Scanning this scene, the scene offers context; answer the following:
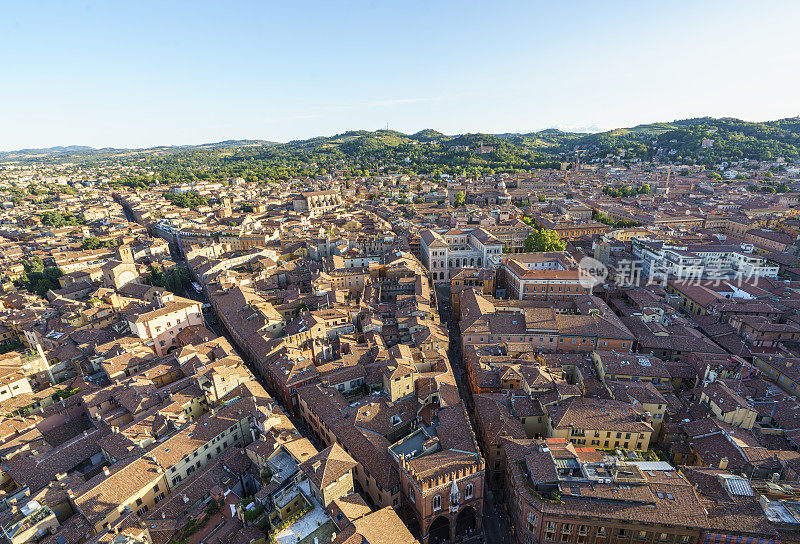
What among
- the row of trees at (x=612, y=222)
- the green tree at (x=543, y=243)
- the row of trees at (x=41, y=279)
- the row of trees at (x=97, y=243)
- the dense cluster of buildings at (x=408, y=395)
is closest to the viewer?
the dense cluster of buildings at (x=408, y=395)

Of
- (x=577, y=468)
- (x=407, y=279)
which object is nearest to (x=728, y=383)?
(x=577, y=468)

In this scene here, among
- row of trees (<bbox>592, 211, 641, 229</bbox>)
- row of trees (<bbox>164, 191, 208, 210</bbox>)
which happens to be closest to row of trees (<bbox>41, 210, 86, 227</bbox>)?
row of trees (<bbox>164, 191, 208, 210</bbox>)

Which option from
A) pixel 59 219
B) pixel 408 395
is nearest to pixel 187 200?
pixel 59 219

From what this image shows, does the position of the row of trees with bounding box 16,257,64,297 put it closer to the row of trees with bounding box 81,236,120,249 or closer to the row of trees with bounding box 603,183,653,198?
the row of trees with bounding box 81,236,120,249

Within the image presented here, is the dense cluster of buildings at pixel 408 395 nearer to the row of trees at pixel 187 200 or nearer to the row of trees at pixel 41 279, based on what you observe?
the row of trees at pixel 41 279

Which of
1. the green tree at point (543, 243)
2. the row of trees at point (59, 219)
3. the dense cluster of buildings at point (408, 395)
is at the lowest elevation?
the dense cluster of buildings at point (408, 395)

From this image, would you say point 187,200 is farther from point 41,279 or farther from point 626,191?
point 626,191

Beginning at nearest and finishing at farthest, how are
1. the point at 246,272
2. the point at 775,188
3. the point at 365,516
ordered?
the point at 365,516
the point at 246,272
the point at 775,188

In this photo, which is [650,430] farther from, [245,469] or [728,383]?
[245,469]

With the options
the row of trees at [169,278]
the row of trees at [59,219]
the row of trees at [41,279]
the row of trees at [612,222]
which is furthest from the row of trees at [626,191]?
the row of trees at [59,219]

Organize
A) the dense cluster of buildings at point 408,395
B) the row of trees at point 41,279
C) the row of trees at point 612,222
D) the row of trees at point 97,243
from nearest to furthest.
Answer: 1. the dense cluster of buildings at point 408,395
2. the row of trees at point 41,279
3. the row of trees at point 97,243
4. the row of trees at point 612,222

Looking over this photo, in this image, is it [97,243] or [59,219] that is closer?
[97,243]
